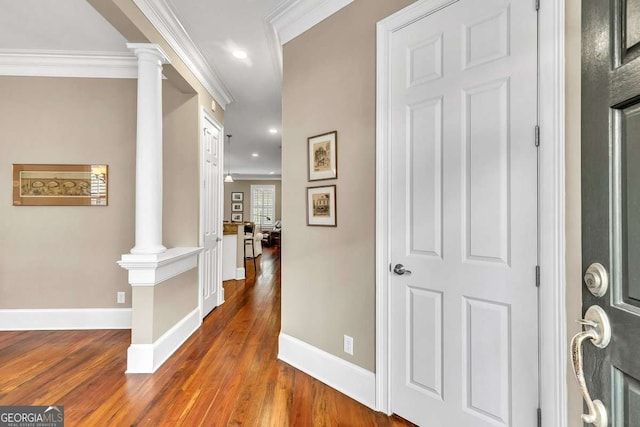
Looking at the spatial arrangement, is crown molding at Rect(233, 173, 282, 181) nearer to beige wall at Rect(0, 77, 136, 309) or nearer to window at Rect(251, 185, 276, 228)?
window at Rect(251, 185, 276, 228)

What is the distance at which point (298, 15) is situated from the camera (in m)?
2.39

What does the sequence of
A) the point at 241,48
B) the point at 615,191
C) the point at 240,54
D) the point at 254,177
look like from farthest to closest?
the point at 254,177, the point at 240,54, the point at 241,48, the point at 615,191

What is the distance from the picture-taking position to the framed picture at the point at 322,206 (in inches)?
87.3

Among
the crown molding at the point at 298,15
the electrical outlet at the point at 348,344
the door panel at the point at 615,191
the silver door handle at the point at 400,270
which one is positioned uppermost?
the crown molding at the point at 298,15

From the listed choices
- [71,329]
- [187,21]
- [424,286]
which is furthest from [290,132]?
[71,329]

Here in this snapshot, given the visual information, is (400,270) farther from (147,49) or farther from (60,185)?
(60,185)

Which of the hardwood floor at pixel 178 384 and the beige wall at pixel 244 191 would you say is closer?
the hardwood floor at pixel 178 384

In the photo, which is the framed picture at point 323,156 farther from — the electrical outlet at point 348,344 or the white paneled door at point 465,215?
the electrical outlet at point 348,344

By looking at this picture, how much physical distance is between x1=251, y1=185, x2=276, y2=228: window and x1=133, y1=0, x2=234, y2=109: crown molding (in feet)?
30.6

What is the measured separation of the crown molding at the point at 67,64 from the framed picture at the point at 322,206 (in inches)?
101

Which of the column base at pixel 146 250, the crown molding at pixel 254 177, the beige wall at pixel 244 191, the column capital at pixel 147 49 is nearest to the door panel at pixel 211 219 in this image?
the column base at pixel 146 250

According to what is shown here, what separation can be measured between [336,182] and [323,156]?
24cm

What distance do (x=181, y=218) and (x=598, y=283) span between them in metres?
3.38

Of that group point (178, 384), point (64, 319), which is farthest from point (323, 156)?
point (64, 319)
